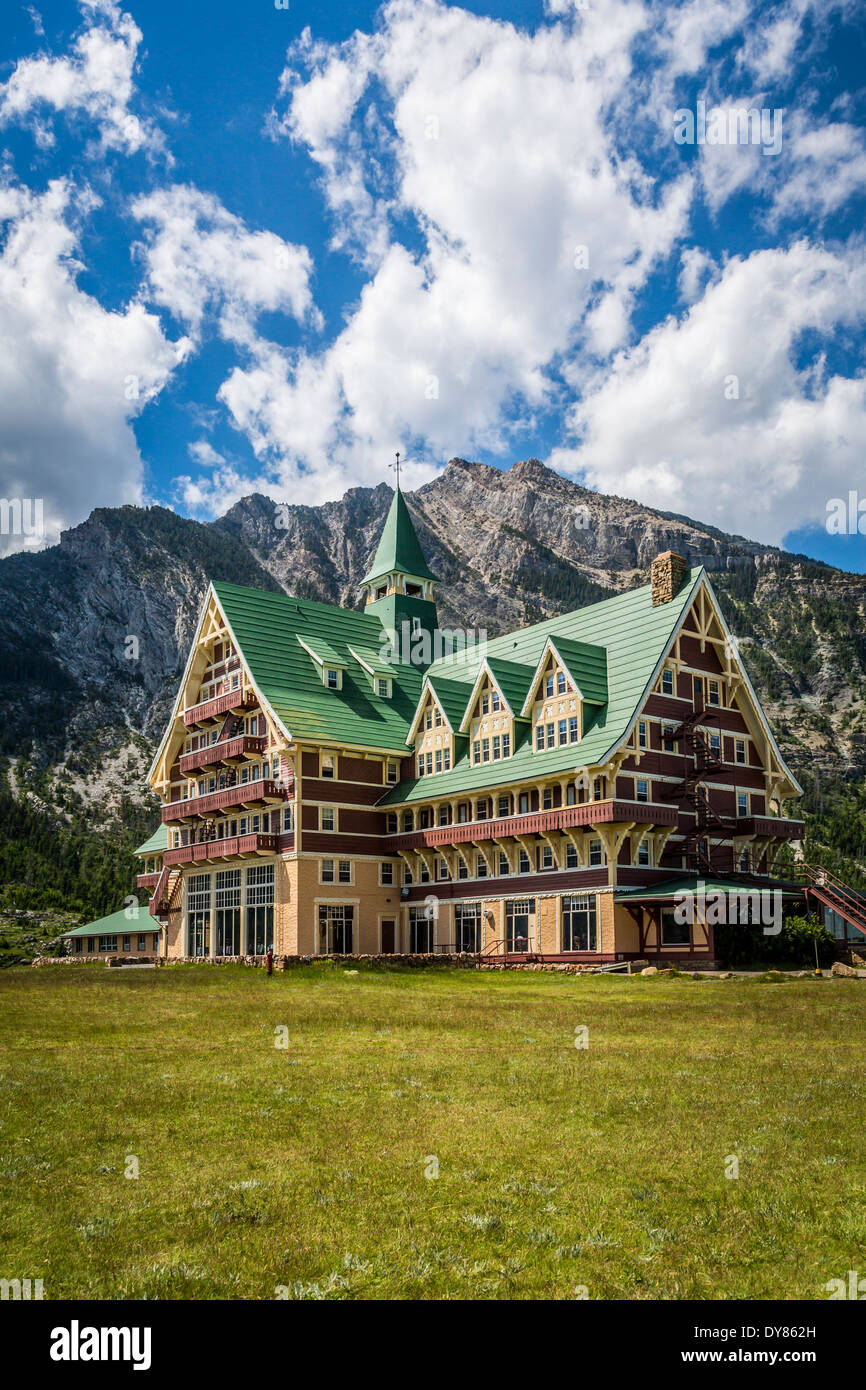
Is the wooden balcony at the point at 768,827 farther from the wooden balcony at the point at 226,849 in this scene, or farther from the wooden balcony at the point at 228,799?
the wooden balcony at the point at 228,799

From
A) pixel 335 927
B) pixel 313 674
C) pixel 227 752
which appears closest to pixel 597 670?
pixel 313 674

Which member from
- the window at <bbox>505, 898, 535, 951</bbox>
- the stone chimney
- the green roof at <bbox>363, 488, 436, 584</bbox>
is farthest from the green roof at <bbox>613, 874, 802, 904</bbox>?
the green roof at <bbox>363, 488, 436, 584</bbox>

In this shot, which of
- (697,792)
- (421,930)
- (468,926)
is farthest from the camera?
(421,930)

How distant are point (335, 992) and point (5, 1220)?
27279mm

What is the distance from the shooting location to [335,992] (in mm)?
36594

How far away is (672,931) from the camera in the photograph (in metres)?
51.3

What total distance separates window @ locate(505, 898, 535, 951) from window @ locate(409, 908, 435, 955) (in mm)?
7432

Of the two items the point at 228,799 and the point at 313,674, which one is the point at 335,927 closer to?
the point at 228,799

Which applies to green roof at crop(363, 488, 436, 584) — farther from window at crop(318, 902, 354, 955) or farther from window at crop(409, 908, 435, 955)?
window at crop(318, 902, 354, 955)

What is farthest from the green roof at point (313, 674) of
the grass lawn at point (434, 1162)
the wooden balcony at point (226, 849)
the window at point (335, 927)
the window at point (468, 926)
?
the grass lawn at point (434, 1162)

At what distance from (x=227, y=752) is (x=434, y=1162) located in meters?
57.7
